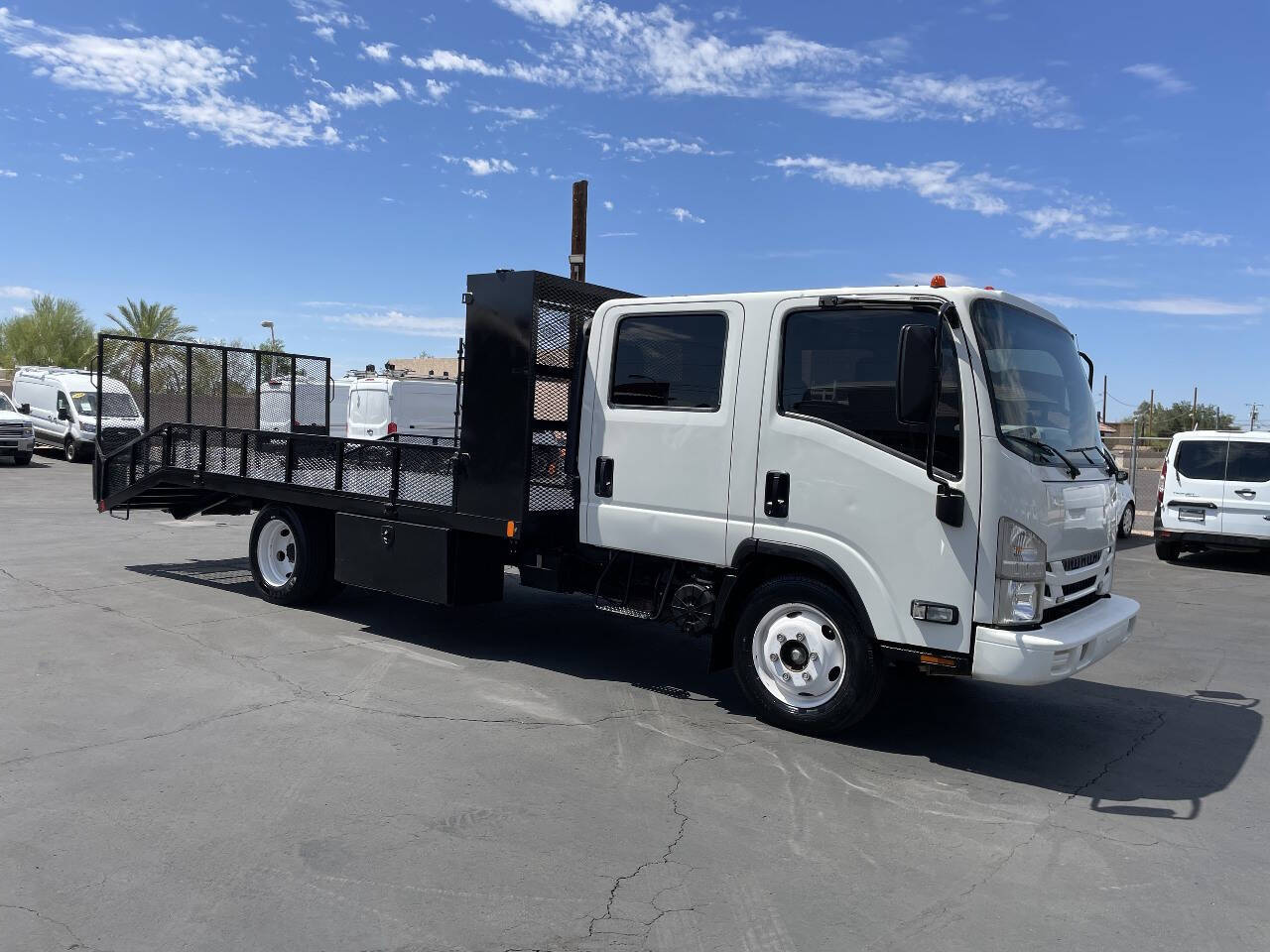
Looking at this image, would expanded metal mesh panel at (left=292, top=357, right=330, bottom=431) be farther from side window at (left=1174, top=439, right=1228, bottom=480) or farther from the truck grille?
side window at (left=1174, top=439, right=1228, bottom=480)

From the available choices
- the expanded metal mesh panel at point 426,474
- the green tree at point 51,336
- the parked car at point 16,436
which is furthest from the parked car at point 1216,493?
the green tree at point 51,336

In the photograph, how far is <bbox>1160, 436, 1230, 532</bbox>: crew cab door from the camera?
13773mm

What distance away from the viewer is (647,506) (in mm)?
6090

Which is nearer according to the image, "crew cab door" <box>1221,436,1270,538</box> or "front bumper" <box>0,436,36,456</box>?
"crew cab door" <box>1221,436,1270,538</box>

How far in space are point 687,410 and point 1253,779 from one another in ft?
12.0

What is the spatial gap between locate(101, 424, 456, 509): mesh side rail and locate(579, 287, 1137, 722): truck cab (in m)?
1.55

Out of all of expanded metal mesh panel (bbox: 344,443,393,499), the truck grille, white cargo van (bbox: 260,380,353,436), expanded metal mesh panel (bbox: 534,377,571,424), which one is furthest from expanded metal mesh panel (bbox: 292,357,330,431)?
the truck grille

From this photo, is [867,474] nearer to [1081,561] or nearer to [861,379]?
[861,379]

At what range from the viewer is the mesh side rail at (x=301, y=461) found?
722 cm

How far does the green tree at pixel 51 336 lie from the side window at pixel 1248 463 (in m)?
43.3

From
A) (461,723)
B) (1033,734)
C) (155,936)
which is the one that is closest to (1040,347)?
(1033,734)

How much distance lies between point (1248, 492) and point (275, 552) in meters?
12.7

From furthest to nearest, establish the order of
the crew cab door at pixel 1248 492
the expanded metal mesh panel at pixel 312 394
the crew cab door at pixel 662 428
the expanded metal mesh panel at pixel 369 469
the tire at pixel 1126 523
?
the tire at pixel 1126 523 < the crew cab door at pixel 1248 492 < the expanded metal mesh panel at pixel 312 394 < the expanded metal mesh panel at pixel 369 469 < the crew cab door at pixel 662 428

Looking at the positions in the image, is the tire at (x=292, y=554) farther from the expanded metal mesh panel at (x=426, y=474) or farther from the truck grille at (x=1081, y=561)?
the truck grille at (x=1081, y=561)
